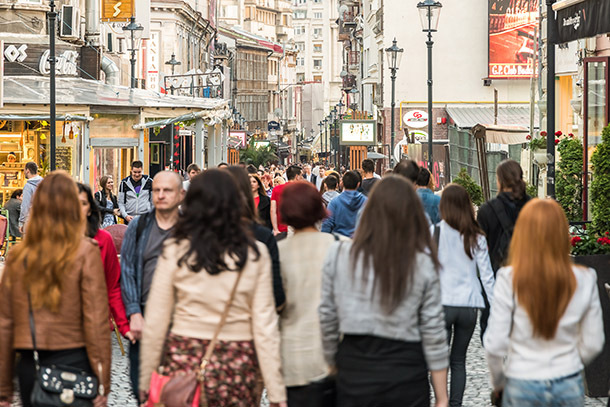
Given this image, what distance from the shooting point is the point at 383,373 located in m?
5.35

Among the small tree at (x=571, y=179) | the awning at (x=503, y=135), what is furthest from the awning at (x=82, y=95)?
the small tree at (x=571, y=179)

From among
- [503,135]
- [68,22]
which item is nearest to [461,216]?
[503,135]

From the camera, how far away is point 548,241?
5242mm

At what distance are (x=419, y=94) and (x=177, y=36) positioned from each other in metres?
19.6

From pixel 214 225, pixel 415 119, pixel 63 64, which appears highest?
pixel 63 64

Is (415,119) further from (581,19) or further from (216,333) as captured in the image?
(216,333)

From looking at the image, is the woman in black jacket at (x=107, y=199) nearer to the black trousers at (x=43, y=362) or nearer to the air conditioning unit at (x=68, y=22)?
the black trousers at (x=43, y=362)

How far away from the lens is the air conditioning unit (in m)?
32.4

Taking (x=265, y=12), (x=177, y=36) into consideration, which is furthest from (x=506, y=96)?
(x=265, y=12)

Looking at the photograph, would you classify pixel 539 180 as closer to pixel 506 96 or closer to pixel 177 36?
pixel 506 96

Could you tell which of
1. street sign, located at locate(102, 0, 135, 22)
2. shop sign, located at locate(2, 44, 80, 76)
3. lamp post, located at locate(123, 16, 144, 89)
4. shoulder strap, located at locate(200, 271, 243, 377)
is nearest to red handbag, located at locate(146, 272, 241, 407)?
shoulder strap, located at locate(200, 271, 243, 377)

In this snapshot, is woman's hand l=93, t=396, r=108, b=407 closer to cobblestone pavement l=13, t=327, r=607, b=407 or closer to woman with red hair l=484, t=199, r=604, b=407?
woman with red hair l=484, t=199, r=604, b=407

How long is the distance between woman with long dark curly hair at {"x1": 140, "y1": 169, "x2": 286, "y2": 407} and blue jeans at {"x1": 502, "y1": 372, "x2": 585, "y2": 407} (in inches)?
43.2

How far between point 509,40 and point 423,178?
129ft
